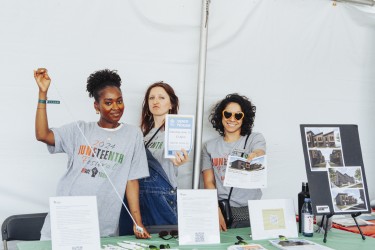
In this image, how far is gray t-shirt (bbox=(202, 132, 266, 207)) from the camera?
285 centimetres

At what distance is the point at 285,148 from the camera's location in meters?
3.43

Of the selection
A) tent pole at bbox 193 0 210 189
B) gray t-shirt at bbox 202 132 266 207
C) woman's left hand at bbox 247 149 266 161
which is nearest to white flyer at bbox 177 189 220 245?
woman's left hand at bbox 247 149 266 161

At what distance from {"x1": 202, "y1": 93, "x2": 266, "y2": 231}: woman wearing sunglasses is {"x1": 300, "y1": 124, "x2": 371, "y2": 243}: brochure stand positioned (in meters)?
0.53

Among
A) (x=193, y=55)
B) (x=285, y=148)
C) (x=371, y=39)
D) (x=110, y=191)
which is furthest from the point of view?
(x=371, y=39)

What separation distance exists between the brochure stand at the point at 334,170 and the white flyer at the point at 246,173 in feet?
1.12

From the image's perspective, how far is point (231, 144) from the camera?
2.96m

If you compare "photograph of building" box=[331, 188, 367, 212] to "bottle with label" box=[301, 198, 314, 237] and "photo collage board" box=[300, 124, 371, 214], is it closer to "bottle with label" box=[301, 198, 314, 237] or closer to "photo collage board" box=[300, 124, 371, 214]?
"photo collage board" box=[300, 124, 371, 214]

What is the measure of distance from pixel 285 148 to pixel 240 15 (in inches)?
41.8

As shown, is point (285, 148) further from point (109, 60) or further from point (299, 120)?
point (109, 60)

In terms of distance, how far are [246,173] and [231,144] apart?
0.45 meters

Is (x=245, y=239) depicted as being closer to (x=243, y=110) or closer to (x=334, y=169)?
(x=334, y=169)

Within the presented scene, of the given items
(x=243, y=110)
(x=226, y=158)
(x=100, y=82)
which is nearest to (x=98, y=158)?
(x=100, y=82)

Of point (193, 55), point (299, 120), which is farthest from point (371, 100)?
point (193, 55)

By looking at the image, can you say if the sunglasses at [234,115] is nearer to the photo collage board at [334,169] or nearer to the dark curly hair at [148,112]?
the dark curly hair at [148,112]
